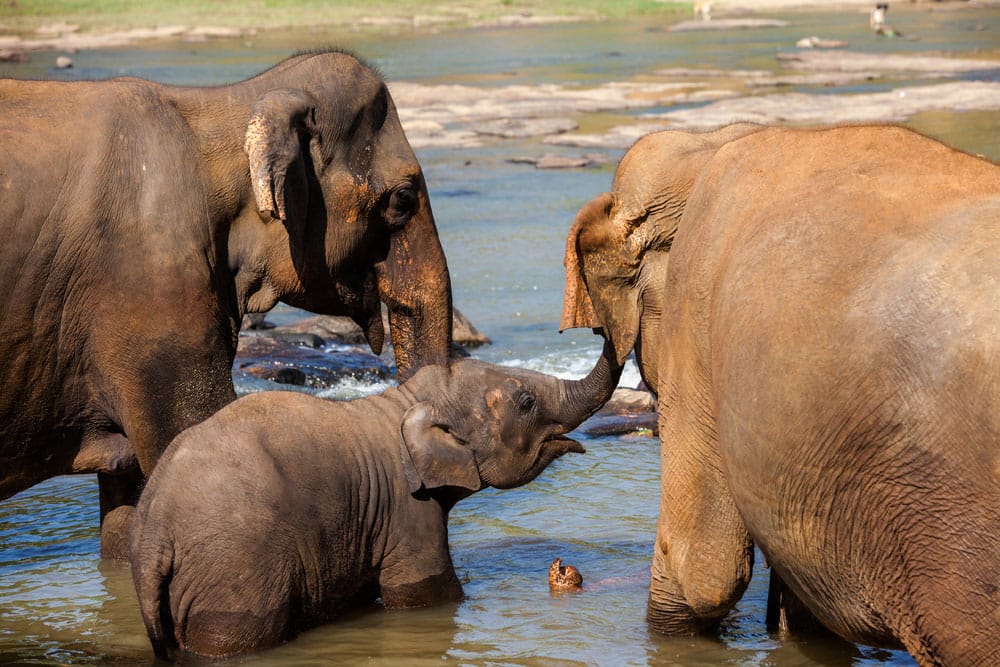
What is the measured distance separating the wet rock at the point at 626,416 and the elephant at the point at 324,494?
2.41 metres

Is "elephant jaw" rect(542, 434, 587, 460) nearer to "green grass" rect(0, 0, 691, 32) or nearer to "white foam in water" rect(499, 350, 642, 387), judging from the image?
"white foam in water" rect(499, 350, 642, 387)

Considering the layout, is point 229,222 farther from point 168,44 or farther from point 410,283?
point 168,44

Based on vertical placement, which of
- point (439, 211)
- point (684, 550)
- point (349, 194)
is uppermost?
point (349, 194)

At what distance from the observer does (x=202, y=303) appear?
5.80 meters

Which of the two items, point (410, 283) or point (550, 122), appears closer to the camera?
point (410, 283)

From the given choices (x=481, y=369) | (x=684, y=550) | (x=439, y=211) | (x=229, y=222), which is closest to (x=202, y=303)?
(x=229, y=222)

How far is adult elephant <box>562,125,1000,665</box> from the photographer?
11.7 ft

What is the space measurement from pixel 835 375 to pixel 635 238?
5.25 feet

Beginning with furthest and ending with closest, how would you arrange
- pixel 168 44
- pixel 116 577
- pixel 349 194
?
1. pixel 168 44
2. pixel 116 577
3. pixel 349 194

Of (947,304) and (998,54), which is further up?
(947,304)

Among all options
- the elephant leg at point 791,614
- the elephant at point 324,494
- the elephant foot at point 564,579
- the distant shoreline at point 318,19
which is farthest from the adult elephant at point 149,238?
the distant shoreline at point 318,19

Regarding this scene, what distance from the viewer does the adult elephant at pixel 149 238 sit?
5.75 meters

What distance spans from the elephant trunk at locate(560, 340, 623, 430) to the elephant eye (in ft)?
3.26

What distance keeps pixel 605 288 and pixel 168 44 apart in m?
41.0
